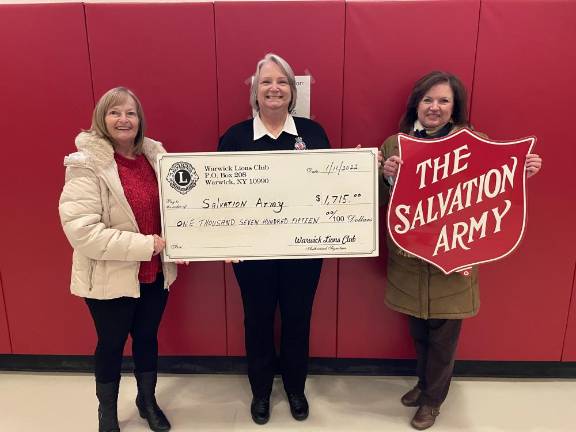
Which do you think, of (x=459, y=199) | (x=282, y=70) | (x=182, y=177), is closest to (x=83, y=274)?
(x=182, y=177)

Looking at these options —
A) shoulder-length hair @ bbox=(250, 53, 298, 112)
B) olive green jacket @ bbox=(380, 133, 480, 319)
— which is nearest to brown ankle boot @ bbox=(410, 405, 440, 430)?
olive green jacket @ bbox=(380, 133, 480, 319)

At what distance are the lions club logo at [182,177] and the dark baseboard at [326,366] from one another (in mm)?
1258

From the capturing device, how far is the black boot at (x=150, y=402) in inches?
86.9

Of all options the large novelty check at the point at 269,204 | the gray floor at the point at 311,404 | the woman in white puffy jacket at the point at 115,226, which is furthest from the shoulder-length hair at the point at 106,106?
the gray floor at the point at 311,404

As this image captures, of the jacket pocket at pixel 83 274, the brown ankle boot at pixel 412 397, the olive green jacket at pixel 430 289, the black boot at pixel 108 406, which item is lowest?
the brown ankle boot at pixel 412 397

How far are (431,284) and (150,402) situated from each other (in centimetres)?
149

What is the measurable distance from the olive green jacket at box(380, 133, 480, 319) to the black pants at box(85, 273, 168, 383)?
1.13 m

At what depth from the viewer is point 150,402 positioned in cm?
224

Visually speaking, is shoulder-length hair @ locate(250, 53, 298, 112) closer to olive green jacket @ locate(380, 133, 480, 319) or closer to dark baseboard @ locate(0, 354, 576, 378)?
olive green jacket @ locate(380, 133, 480, 319)

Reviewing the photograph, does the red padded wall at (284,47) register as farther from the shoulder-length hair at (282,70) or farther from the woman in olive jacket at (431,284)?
the woman in olive jacket at (431,284)

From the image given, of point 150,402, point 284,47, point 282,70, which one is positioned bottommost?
point 150,402

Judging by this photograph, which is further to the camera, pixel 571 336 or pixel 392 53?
pixel 571 336

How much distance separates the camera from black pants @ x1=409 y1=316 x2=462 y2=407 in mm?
2131

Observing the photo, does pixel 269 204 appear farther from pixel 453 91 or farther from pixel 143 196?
pixel 453 91
